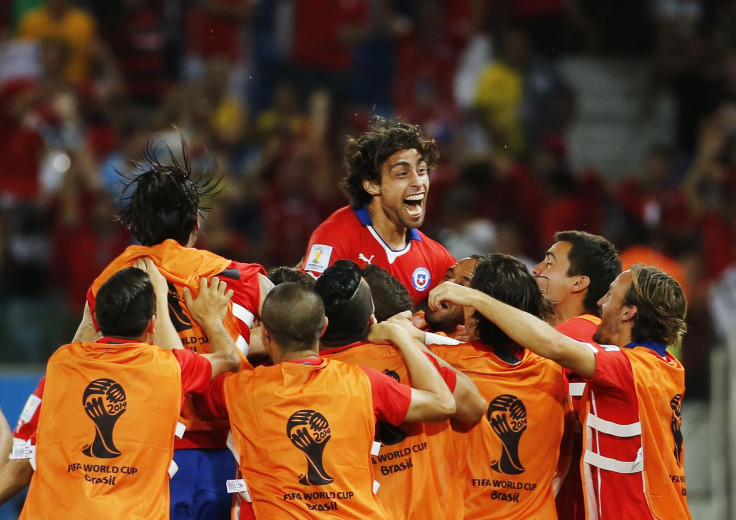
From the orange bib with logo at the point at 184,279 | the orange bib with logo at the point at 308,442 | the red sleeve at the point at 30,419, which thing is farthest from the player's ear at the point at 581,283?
the red sleeve at the point at 30,419

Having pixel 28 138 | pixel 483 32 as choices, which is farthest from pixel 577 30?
pixel 28 138

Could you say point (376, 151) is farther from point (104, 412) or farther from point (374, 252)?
point (104, 412)

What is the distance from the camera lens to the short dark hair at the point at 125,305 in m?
5.07

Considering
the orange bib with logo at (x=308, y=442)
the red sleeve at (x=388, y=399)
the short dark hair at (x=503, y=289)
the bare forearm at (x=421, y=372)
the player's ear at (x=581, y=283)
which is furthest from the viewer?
the player's ear at (x=581, y=283)

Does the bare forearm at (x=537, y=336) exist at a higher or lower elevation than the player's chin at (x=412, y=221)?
lower

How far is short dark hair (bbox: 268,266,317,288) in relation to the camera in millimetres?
5613

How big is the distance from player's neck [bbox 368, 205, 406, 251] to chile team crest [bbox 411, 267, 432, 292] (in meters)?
0.18

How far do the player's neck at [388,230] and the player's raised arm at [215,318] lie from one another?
1.30 metres

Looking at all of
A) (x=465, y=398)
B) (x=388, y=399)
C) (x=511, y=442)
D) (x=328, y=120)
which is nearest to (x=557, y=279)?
(x=511, y=442)

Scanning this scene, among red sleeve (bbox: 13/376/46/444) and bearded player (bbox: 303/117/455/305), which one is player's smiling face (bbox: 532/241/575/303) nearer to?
bearded player (bbox: 303/117/455/305)

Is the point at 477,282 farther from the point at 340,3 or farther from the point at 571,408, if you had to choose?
the point at 340,3

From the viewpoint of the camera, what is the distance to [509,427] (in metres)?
5.47

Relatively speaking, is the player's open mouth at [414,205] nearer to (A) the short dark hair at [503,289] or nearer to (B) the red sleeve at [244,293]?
(A) the short dark hair at [503,289]

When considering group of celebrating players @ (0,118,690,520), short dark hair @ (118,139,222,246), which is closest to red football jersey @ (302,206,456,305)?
group of celebrating players @ (0,118,690,520)
